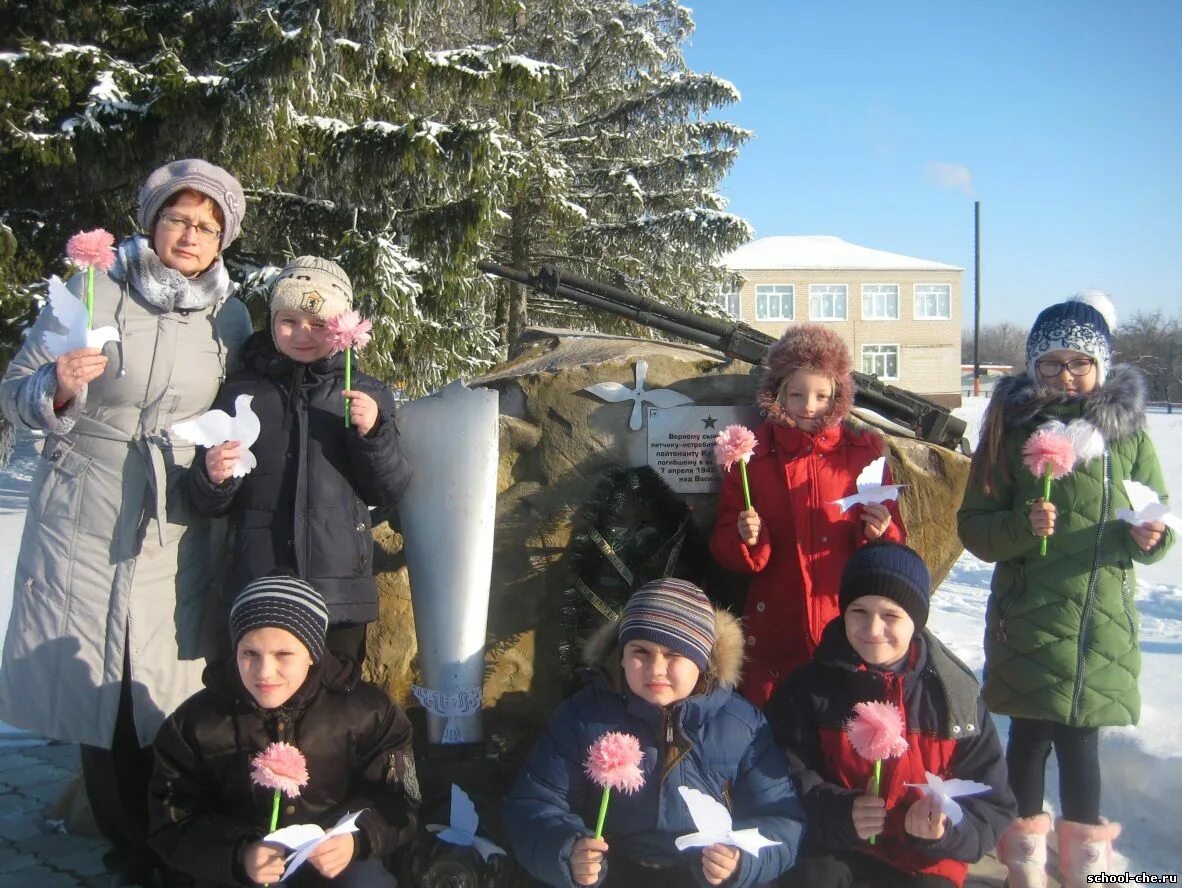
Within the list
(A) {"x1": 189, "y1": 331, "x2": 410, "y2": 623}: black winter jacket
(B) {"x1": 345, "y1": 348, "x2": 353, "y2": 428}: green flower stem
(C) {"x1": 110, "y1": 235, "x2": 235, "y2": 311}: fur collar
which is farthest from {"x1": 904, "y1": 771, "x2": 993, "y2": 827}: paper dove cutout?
(C) {"x1": 110, "y1": 235, "x2": 235, "y2": 311}: fur collar

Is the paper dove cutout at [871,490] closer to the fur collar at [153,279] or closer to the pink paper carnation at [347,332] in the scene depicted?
the pink paper carnation at [347,332]

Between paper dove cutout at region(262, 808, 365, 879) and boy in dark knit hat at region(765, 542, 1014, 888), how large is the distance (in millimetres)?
1088

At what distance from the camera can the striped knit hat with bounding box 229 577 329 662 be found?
2131 mm

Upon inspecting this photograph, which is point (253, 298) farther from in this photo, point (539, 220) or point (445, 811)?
point (539, 220)

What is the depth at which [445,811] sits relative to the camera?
268 cm

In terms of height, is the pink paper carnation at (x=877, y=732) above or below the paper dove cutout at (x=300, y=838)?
above

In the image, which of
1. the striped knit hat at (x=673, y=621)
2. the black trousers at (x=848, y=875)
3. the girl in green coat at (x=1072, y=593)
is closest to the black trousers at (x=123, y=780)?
the striped knit hat at (x=673, y=621)

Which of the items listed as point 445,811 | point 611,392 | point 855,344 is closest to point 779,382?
point 611,392

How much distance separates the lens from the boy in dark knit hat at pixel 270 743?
82.4 inches

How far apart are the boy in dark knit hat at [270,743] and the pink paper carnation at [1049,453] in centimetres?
193

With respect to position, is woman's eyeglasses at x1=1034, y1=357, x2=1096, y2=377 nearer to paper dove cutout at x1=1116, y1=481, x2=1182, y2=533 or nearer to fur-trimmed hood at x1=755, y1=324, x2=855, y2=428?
paper dove cutout at x1=1116, y1=481, x2=1182, y2=533

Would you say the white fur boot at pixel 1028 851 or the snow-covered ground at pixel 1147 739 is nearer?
the white fur boot at pixel 1028 851

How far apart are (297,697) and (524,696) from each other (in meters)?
1.45

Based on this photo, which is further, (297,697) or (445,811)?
(445,811)
